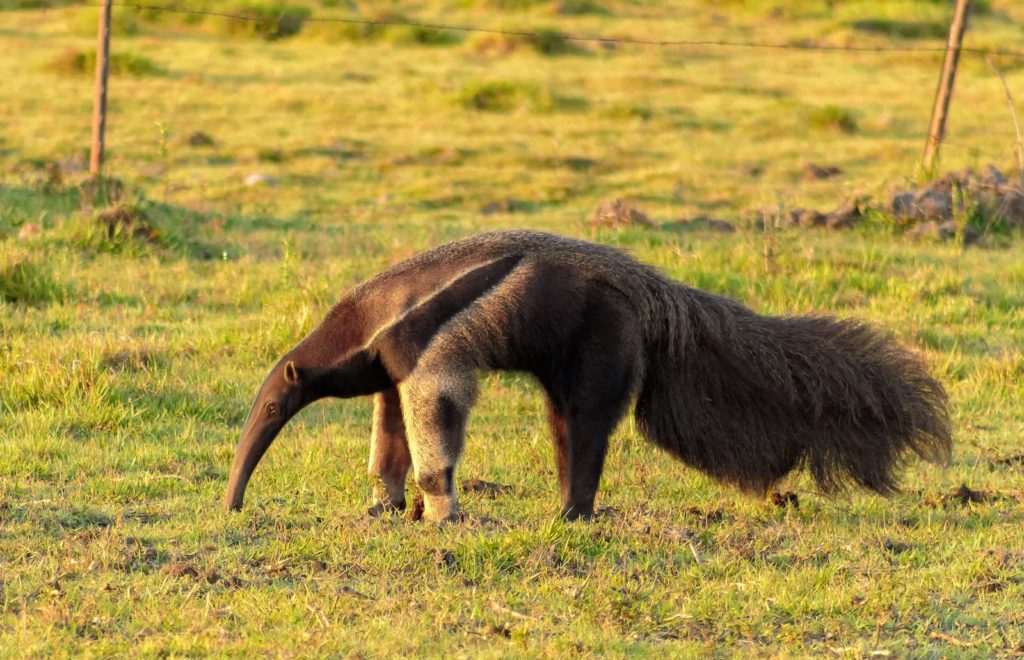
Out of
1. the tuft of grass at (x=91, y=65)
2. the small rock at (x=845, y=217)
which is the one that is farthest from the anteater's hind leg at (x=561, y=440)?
the tuft of grass at (x=91, y=65)

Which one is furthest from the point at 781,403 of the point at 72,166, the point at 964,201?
the point at 72,166

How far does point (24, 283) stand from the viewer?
30.1ft

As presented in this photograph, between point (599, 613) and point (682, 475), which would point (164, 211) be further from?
point (599, 613)

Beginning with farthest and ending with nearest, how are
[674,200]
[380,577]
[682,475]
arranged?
[674,200], [682,475], [380,577]

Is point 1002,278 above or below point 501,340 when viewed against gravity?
below

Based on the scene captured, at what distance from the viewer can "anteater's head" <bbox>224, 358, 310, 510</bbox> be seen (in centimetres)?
547

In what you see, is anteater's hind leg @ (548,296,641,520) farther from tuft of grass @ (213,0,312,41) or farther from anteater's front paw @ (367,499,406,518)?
tuft of grass @ (213,0,312,41)

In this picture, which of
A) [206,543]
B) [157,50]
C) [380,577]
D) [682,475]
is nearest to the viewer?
[380,577]

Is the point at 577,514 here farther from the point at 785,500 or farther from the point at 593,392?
the point at 785,500

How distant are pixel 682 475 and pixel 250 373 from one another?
8.97ft

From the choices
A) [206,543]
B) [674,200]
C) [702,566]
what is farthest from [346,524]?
[674,200]

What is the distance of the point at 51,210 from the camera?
1164 centimetres

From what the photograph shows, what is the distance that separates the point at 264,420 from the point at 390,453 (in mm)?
581

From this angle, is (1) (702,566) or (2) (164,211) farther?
(2) (164,211)
